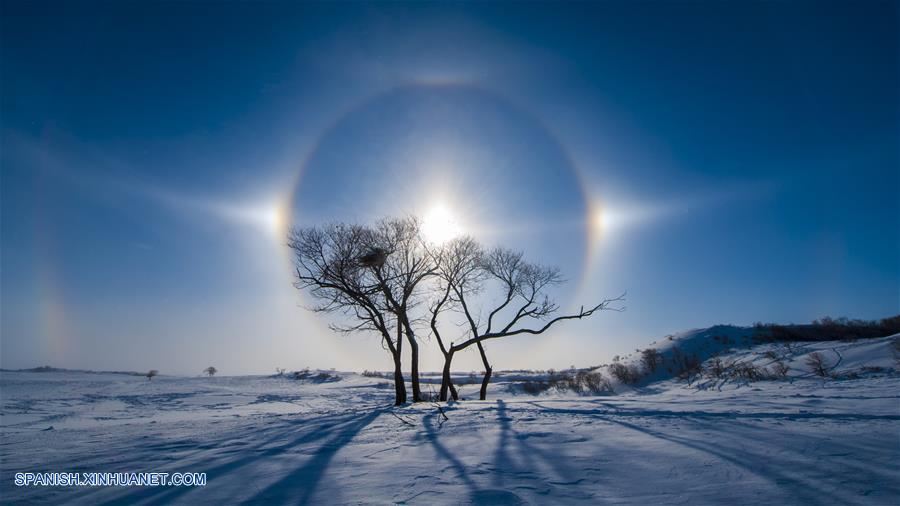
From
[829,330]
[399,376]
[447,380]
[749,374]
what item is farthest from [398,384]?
[829,330]

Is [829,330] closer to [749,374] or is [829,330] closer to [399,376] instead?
[749,374]

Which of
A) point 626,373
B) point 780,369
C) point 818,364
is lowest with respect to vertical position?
point 626,373

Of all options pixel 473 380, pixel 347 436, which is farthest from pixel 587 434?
pixel 473 380

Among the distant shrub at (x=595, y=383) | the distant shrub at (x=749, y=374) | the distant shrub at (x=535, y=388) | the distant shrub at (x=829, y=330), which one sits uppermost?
the distant shrub at (x=829, y=330)

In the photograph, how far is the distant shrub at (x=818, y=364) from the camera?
42.8 ft

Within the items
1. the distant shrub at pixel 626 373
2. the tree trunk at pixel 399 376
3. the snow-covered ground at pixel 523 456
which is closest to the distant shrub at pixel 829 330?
the distant shrub at pixel 626 373

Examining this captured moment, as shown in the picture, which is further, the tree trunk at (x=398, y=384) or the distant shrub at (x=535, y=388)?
the distant shrub at (x=535, y=388)

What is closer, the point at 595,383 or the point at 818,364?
the point at 818,364

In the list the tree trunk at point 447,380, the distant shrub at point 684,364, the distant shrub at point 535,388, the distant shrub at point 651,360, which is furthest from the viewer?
the distant shrub at point 535,388

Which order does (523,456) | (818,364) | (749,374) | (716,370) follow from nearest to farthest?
(523,456)
(818,364)
(749,374)
(716,370)

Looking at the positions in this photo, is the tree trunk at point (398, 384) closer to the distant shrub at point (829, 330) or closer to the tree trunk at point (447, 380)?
the tree trunk at point (447, 380)

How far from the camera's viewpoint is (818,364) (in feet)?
44.8

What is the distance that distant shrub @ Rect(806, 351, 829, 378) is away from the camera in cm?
1304

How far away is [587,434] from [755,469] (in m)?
1.93
